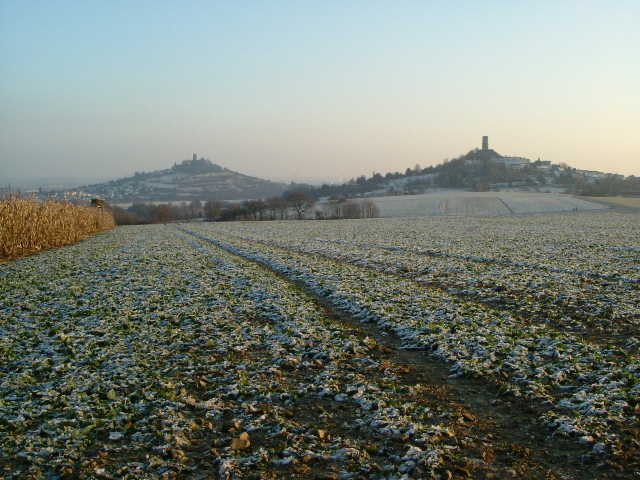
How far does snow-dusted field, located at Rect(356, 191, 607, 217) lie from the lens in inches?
3927

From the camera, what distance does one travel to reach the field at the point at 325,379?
6188 mm

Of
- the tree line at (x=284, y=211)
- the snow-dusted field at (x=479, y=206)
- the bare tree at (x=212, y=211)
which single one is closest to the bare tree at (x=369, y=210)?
the tree line at (x=284, y=211)

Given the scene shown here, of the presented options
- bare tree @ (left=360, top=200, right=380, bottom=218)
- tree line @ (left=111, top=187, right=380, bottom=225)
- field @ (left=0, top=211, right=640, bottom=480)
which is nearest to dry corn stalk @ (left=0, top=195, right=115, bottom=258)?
field @ (left=0, top=211, right=640, bottom=480)

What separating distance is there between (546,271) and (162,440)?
17560 millimetres

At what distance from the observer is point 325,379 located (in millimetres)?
8734

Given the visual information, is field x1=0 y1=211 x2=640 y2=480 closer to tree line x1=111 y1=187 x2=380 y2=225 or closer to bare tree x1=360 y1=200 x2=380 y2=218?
bare tree x1=360 y1=200 x2=380 y2=218

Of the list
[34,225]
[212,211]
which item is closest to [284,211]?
[212,211]

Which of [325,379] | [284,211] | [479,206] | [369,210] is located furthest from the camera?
[284,211]

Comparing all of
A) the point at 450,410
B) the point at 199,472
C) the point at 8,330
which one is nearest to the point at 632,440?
the point at 450,410

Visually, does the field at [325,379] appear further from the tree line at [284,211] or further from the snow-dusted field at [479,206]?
the tree line at [284,211]

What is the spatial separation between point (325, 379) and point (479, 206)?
107689mm

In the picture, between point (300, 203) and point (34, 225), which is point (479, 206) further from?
point (34, 225)

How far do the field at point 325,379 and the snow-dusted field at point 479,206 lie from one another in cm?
8539

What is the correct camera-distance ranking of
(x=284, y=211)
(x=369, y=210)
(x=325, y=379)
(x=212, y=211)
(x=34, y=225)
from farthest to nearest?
(x=212, y=211) → (x=284, y=211) → (x=369, y=210) → (x=34, y=225) → (x=325, y=379)
